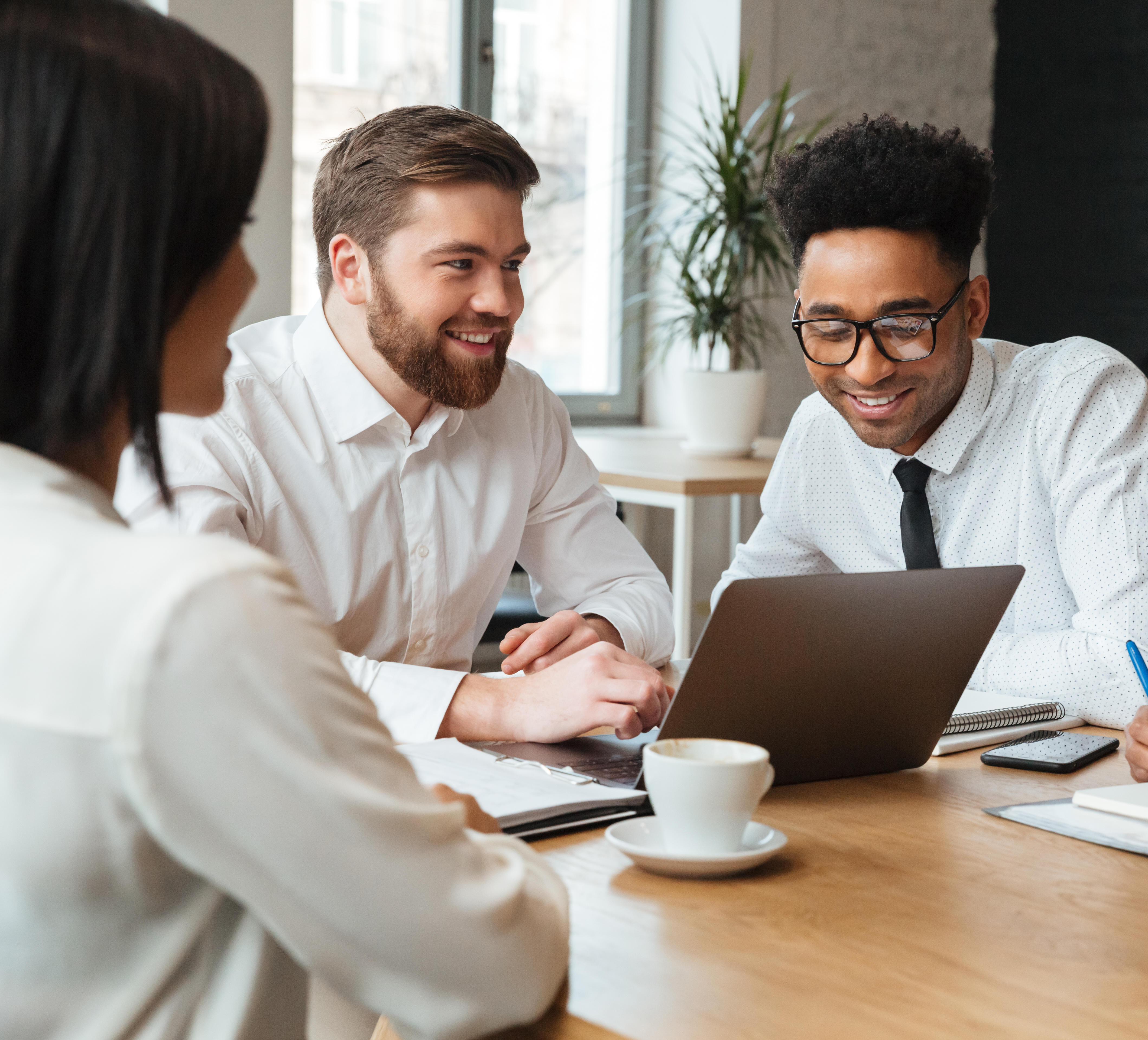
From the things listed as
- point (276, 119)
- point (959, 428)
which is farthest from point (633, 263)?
point (959, 428)

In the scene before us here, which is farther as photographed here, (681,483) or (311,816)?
(681,483)

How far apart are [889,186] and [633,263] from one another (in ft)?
9.25

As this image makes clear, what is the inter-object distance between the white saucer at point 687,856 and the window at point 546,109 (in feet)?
10.4

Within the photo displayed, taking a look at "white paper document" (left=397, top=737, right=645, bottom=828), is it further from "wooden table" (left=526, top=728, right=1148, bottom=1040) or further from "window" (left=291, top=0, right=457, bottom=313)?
"window" (left=291, top=0, right=457, bottom=313)

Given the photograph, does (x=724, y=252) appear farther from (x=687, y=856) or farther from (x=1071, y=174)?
(x=687, y=856)

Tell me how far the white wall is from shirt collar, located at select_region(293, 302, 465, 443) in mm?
1602

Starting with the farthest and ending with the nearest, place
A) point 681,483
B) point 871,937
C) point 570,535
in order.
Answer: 1. point 681,483
2. point 570,535
3. point 871,937

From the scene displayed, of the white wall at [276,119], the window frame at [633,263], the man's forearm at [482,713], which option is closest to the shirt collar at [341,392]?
the man's forearm at [482,713]

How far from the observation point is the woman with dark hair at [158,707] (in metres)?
0.53

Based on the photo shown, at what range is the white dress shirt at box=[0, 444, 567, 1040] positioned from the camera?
52cm

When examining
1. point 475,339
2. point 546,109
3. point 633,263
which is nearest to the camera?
point 475,339

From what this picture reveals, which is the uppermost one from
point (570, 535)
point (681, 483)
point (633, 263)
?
point (633, 263)

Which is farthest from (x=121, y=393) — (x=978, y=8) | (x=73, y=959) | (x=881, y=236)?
(x=978, y=8)

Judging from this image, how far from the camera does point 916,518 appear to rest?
1.80m
